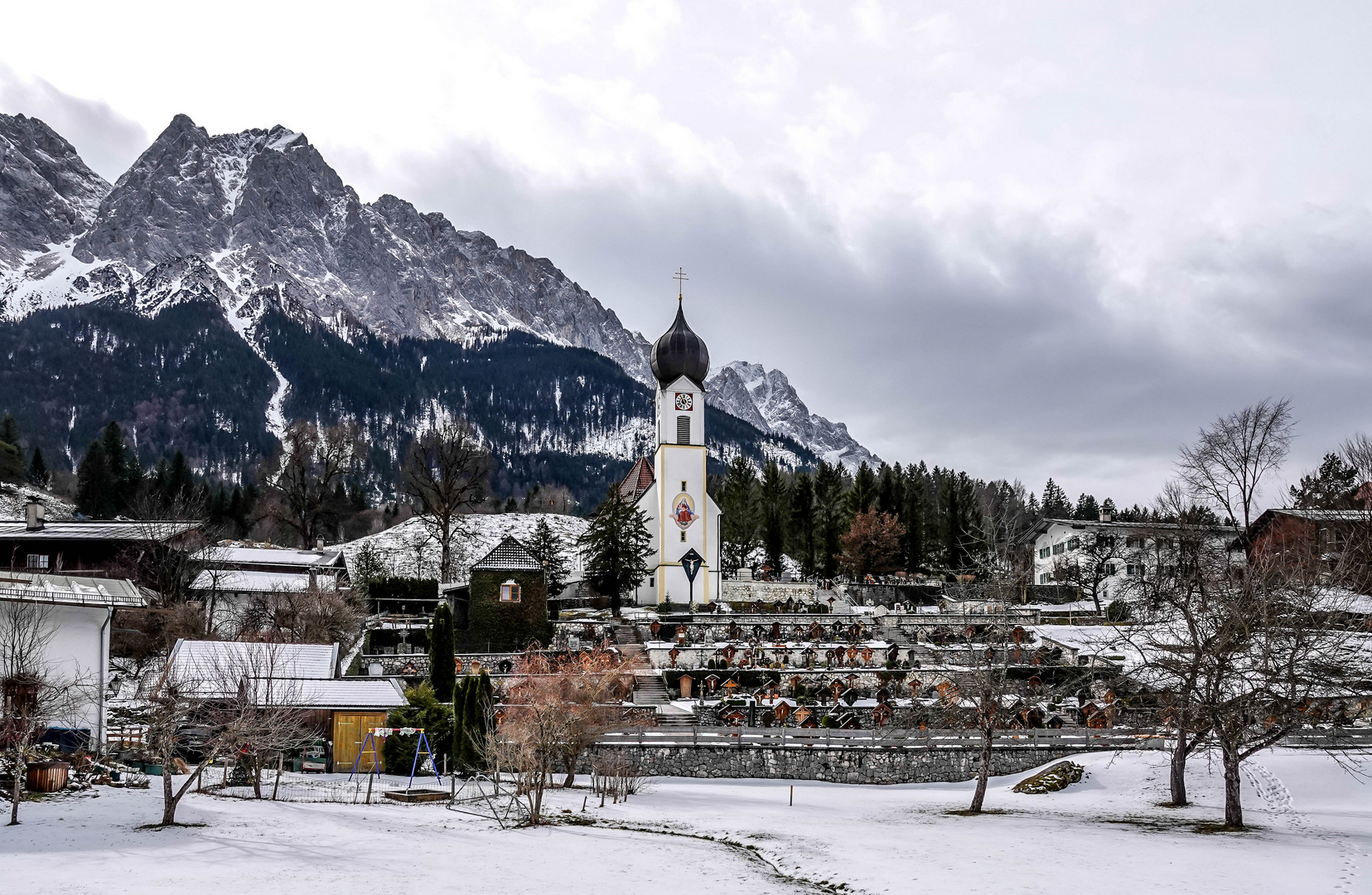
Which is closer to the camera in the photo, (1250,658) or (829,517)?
(1250,658)

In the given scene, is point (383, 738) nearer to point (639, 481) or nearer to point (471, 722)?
point (471, 722)

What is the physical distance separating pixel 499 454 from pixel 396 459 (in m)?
23.7

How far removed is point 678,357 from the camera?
217 feet

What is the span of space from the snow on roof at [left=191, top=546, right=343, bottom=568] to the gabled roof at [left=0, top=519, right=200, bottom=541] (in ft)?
5.77

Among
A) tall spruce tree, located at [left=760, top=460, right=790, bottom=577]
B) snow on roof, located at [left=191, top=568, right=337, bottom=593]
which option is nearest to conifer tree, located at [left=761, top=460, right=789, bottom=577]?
tall spruce tree, located at [left=760, top=460, right=790, bottom=577]

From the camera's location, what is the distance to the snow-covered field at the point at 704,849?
53.0ft

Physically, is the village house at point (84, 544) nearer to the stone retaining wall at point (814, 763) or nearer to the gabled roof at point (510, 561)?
the gabled roof at point (510, 561)

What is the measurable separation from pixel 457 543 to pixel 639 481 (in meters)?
20.9

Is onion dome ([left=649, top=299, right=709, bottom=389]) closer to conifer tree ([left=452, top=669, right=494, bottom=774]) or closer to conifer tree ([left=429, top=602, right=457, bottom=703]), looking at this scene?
conifer tree ([left=429, top=602, right=457, bottom=703])

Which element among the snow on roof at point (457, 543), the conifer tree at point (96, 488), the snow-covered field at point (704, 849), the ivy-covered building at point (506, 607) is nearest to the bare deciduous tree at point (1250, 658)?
the snow-covered field at point (704, 849)

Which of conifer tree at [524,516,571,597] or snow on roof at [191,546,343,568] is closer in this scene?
snow on roof at [191,546,343,568]

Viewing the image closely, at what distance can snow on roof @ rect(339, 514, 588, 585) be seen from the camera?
247ft

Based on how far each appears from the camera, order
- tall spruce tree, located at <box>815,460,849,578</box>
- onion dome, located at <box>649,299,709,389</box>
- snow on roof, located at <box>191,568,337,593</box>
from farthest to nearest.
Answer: tall spruce tree, located at <box>815,460,849,578</box>
onion dome, located at <box>649,299,709,389</box>
snow on roof, located at <box>191,568,337,593</box>

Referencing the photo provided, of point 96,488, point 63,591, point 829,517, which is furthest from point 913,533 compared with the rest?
point 96,488
